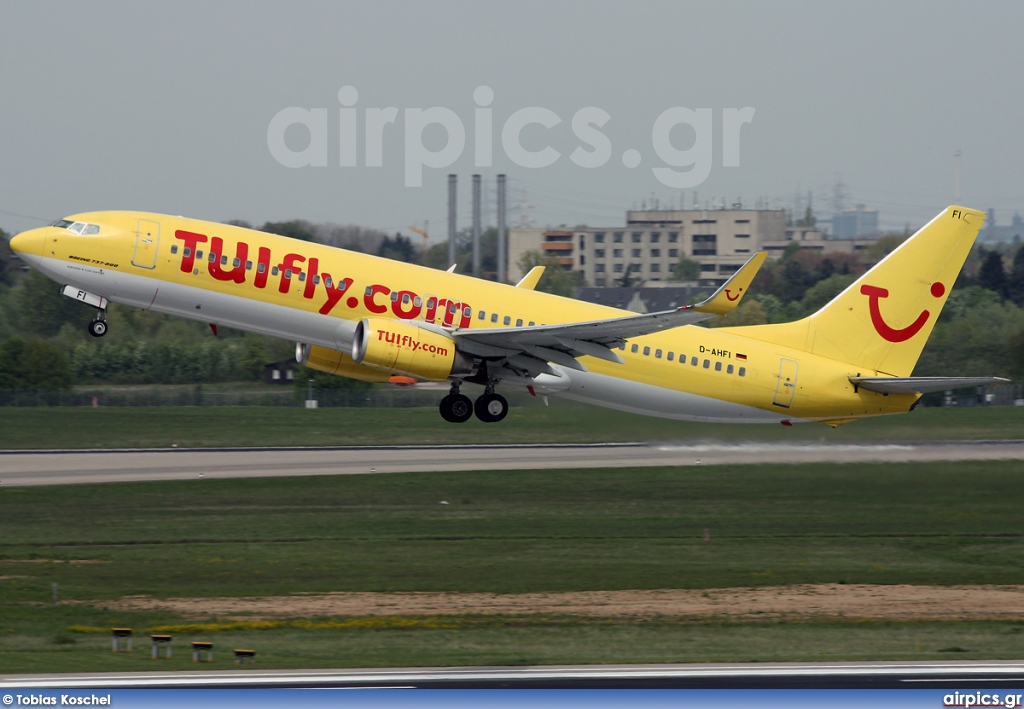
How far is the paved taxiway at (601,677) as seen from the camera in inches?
885

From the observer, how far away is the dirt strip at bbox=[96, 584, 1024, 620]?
30547mm

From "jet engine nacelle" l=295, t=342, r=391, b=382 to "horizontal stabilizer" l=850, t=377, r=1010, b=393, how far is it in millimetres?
14702

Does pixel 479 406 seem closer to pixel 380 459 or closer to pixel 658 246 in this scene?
pixel 380 459

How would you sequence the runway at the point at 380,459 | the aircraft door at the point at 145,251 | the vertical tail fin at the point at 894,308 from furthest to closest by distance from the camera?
the runway at the point at 380,459
the vertical tail fin at the point at 894,308
the aircraft door at the point at 145,251

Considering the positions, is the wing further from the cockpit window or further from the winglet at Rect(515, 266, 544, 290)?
the cockpit window

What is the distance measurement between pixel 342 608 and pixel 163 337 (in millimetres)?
60751

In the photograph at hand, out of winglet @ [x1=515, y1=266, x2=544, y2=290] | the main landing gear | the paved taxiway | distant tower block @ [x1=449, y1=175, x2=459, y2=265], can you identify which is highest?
distant tower block @ [x1=449, y1=175, x2=459, y2=265]

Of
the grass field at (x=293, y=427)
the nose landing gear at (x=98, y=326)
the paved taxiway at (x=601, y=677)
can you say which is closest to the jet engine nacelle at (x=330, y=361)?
the nose landing gear at (x=98, y=326)

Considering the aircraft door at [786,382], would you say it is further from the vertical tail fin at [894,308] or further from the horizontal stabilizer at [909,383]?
the horizontal stabilizer at [909,383]

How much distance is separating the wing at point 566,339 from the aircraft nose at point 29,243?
1138cm

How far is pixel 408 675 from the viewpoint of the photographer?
77.4 ft

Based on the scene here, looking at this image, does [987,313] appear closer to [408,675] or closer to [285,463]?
[285,463]

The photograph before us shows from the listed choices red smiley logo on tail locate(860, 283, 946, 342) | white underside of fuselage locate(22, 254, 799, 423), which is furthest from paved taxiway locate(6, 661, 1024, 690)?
red smiley logo on tail locate(860, 283, 946, 342)

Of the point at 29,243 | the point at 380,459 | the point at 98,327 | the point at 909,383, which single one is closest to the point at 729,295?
the point at 909,383
